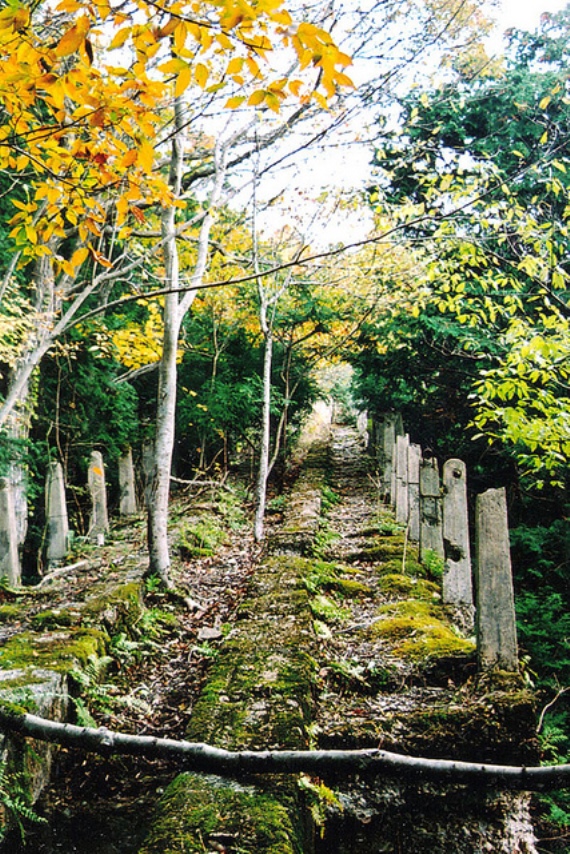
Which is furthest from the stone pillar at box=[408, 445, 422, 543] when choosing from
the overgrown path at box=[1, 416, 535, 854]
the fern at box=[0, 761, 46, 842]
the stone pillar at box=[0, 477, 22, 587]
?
the fern at box=[0, 761, 46, 842]

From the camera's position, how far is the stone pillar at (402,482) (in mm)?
8367

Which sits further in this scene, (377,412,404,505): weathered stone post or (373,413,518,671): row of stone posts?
(377,412,404,505): weathered stone post

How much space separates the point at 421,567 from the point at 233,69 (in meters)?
5.42

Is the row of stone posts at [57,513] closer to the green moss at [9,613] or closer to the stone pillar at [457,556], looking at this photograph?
the green moss at [9,613]

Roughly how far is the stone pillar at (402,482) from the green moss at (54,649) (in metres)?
5.36

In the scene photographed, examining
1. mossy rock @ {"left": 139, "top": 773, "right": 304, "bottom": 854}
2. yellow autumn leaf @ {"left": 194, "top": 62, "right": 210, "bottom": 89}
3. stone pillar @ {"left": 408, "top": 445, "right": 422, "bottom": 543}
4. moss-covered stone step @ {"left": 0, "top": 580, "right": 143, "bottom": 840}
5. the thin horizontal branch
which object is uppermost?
yellow autumn leaf @ {"left": 194, "top": 62, "right": 210, "bottom": 89}

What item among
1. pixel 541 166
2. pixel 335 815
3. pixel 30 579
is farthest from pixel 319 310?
pixel 335 815

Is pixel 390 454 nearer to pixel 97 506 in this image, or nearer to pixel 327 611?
pixel 97 506

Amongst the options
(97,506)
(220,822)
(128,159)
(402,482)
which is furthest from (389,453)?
(220,822)

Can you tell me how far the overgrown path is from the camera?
7.87ft

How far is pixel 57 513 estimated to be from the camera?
275 inches

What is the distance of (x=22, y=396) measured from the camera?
25.7 feet

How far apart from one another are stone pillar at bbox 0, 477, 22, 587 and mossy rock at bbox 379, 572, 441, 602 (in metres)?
3.98

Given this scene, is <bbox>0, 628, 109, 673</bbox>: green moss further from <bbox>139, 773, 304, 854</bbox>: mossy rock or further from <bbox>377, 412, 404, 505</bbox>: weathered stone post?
<bbox>377, 412, 404, 505</bbox>: weathered stone post
